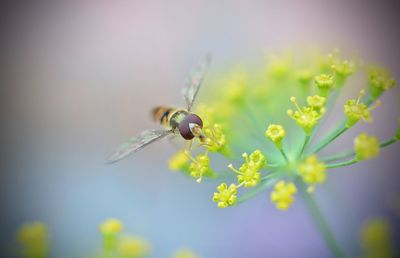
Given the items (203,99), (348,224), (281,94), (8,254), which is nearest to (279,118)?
(281,94)

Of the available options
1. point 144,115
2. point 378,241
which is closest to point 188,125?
point 378,241

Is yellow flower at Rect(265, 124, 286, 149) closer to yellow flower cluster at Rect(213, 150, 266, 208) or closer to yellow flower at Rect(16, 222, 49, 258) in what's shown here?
yellow flower cluster at Rect(213, 150, 266, 208)

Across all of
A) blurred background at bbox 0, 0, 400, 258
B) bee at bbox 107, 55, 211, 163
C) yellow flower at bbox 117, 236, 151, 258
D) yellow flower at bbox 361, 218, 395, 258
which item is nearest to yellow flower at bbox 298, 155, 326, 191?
bee at bbox 107, 55, 211, 163

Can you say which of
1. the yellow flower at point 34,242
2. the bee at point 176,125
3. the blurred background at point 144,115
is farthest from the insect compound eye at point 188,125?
the blurred background at point 144,115

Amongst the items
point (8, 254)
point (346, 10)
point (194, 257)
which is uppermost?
point (346, 10)

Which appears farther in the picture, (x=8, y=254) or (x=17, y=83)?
(x=17, y=83)

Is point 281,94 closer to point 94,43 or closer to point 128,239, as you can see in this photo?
point 128,239

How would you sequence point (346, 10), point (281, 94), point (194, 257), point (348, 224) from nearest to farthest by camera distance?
point (194, 257)
point (281, 94)
point (348, 224)
point (346, 10)

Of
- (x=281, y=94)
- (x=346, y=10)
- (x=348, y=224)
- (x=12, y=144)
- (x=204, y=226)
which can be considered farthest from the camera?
(x=346, y=10)
